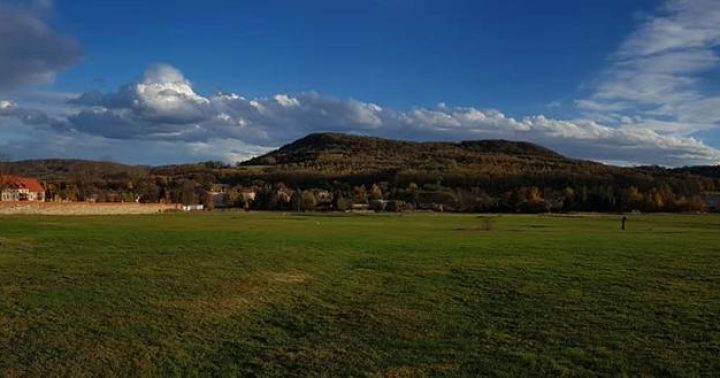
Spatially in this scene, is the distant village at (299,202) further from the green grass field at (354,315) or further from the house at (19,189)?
the green grass field at (354,315)

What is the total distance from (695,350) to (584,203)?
133808 millimetres

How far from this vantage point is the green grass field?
10820mm

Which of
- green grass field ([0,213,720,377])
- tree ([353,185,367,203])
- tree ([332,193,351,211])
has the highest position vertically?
tree ([353,185,367,203])

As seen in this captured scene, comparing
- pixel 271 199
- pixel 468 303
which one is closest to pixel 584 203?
pixel 271 199

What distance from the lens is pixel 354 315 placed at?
14586 mm

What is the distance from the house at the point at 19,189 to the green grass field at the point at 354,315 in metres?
81.0

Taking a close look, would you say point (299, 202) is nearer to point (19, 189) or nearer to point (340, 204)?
point (340, 204)

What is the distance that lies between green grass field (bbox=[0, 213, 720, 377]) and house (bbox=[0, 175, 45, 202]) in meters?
81.0

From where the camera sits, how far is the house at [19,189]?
97.7 m

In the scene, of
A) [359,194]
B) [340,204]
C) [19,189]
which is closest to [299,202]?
[340,204]

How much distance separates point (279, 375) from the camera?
401 inches

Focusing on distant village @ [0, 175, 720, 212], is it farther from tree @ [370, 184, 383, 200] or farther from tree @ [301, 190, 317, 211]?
tree @ [370, 184, 383, 200]

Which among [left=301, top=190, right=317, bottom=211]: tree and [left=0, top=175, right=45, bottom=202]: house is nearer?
[left=0, top=175, right=45, bottom=202]: house

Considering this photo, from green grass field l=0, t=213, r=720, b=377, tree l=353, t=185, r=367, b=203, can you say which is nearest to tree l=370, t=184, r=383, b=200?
tree l=353, t=185, r=367, b=203
